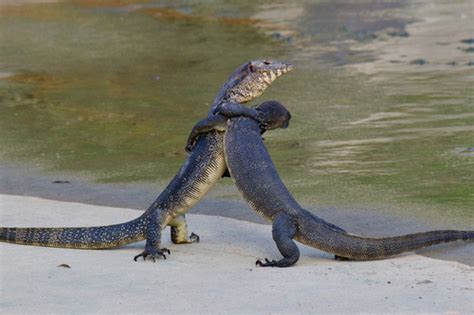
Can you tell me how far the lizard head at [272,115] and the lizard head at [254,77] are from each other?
118 mm

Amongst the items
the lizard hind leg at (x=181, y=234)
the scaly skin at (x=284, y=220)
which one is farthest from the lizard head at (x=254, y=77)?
the lizard hind leg at (x=181, y=234)

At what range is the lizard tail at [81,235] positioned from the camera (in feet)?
26.1

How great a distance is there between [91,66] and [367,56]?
392 cm

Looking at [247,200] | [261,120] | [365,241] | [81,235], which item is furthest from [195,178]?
[365,241]

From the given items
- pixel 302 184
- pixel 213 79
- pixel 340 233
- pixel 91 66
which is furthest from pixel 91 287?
pixel 91 66

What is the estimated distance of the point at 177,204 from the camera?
8125 millimetres

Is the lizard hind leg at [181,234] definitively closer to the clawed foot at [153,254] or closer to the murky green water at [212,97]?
the clawed foot at [153,254]

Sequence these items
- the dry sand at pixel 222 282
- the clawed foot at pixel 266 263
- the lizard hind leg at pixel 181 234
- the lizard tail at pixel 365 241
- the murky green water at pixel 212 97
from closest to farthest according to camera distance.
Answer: the dry sand at pixel 222 282 → the clawed foot at pixel 266 263 → the lizard tail at pixel 365 241 → the lizard hind leg at pixel 181 234 → the murky green water at pixel 212 97

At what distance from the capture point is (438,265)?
7395 millimetres

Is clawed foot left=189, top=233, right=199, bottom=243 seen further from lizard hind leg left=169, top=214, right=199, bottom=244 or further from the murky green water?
the murky green water

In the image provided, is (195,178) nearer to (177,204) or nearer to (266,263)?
(177,204)

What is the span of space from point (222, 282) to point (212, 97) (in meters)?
7.41

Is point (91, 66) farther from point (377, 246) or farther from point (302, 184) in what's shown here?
point (377, 246)

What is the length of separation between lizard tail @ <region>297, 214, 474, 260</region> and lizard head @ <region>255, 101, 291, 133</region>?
90 cm
